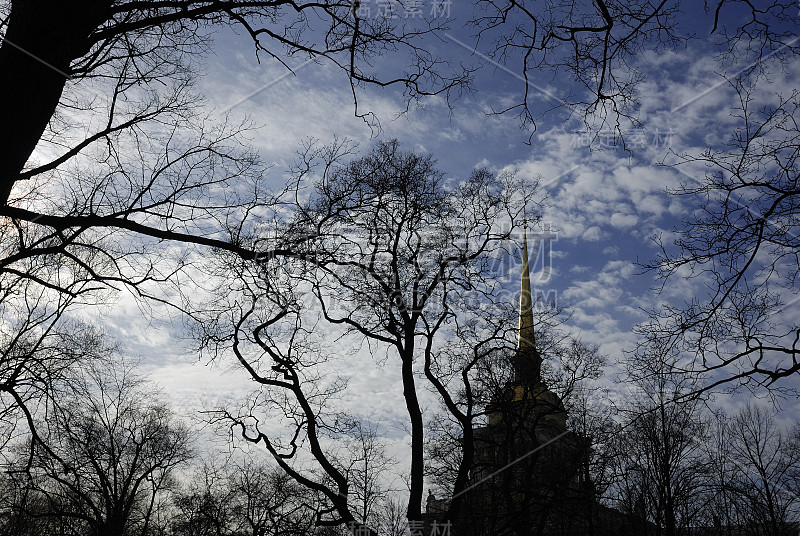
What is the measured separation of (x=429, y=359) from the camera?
43.4ft

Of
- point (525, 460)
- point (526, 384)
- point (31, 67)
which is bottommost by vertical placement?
point (31, 67)

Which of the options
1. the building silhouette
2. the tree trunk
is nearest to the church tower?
the building silhouette

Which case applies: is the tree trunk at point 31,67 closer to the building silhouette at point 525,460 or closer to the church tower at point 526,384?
the building silhouette at point 525,460

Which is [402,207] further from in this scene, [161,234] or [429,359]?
[161,234]

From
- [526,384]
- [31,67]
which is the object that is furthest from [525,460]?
[31,67]

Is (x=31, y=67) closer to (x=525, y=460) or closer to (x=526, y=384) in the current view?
(x=526, y=384)

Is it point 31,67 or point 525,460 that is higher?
point 525,460

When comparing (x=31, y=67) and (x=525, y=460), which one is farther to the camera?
(x=525, y=460)

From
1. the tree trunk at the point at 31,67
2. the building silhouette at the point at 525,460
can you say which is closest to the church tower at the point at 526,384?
the building silhouette at the point at 525,460

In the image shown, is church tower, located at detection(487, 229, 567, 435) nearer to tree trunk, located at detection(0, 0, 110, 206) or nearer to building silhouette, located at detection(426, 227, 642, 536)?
building silhouette, located at detection(426, 227, 642, 536)

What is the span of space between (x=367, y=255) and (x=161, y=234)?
27.0 ft

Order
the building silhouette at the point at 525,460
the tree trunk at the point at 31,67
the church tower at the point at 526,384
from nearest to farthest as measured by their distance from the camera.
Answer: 1. the tree trunk at the point at 31,67
2. the building silhouette at the point at 525,460
3. the church tower at the point at 526,384

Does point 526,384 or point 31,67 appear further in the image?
point 526,384

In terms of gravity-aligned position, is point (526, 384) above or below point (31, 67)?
above
